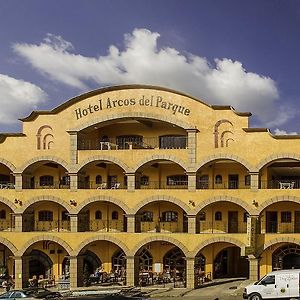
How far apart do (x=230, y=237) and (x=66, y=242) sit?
14.5m

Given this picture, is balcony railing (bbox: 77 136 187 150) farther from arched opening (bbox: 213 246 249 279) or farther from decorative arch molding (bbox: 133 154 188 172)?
arched opening (bbox: 213 246 249 279)

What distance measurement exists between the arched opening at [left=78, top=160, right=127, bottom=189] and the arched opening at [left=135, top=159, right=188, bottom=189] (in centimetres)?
212

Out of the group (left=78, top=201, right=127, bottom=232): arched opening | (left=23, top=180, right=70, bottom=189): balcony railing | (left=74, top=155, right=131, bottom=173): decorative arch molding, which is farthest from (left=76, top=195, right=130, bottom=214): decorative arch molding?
(left=23, top=180, right=70, bottom=189): balcony railing

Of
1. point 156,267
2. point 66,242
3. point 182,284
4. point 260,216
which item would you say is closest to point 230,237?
point 260,216

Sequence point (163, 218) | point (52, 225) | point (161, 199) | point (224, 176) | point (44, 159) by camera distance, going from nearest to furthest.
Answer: point (161, 199), point (44, 159), point (224, 176), point (163, 218), point (52, 225)

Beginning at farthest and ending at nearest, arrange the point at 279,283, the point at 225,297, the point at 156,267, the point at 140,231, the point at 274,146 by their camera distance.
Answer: the point at 156,267
the point at 140,231
the point at 274,146
the point at 225,297
the point at 279,283

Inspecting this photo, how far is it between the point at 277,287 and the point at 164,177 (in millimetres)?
18203

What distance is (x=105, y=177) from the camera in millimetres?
54281

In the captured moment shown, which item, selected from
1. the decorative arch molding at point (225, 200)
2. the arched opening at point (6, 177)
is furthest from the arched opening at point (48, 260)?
the decorative arch molding at point (225, 200)

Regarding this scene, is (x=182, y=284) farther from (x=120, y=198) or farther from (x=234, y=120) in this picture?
(x=234, y=120)

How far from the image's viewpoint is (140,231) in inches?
1973

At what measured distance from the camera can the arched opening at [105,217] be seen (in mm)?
53406

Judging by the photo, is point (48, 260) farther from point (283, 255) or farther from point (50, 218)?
point (283, 255)

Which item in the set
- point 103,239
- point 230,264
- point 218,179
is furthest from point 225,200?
point 103,239
